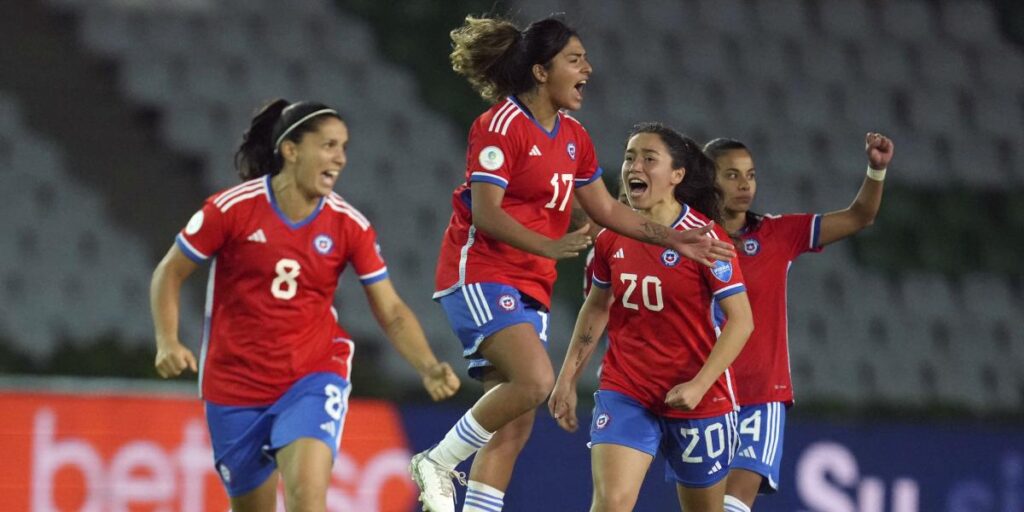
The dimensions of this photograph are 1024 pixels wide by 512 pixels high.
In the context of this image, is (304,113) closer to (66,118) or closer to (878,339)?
(66,118)

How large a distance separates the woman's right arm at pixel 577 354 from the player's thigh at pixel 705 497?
51cm

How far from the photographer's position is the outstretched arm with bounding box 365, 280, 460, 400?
16.3 ft

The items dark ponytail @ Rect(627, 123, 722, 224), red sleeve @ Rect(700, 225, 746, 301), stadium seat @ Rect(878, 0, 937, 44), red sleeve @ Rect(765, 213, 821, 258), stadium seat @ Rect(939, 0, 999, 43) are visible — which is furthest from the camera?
stadium seat @ Rect(939, 0, 999, 43)

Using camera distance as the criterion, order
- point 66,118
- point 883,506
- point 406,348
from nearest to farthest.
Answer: point 406,348 → point 883,506 → point 66,118

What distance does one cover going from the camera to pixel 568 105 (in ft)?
19.3

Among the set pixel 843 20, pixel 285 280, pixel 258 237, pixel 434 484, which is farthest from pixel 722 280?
pixel 843 20

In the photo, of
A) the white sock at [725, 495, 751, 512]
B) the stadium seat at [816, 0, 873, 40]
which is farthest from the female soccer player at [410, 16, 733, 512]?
the stadium seat at [816, 0, 873, 40]

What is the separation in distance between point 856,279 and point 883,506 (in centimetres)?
285

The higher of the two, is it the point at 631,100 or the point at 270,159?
the point at 631,100

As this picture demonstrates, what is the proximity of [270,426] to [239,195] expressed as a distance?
2.82 feet

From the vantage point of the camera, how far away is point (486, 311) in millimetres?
5746

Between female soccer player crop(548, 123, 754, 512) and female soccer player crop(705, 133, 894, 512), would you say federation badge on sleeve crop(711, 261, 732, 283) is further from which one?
female soccer player crop(705, 133, 894, 512)

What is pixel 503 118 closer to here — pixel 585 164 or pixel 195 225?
pixel 585 164

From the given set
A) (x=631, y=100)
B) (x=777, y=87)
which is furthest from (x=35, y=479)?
(x=777, y=87)
